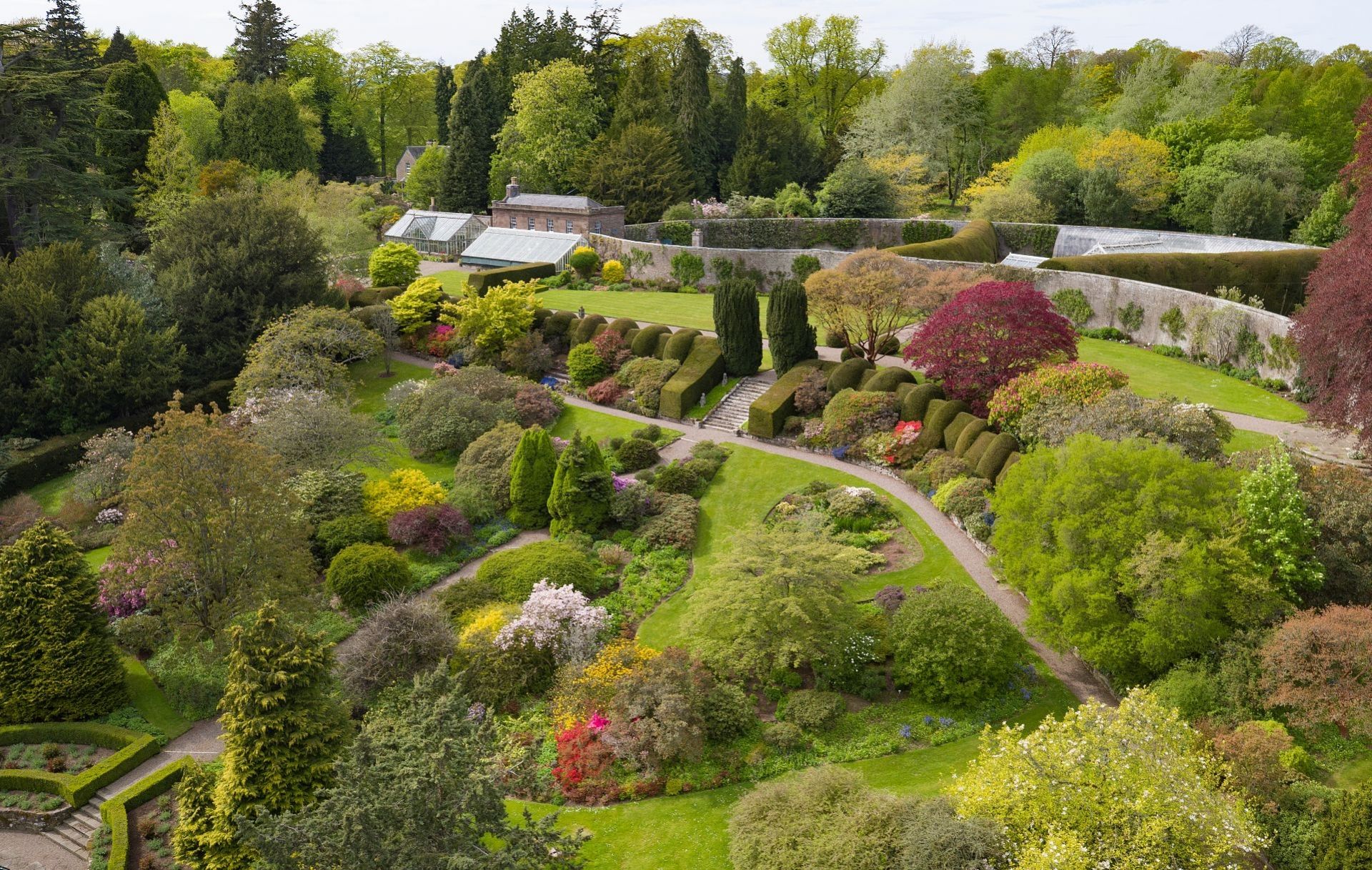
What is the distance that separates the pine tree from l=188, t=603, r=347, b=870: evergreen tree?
12.6 meters

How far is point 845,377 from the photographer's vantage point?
3297 centimetres

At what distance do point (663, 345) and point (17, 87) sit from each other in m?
30.0

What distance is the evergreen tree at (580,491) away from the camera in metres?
27.9

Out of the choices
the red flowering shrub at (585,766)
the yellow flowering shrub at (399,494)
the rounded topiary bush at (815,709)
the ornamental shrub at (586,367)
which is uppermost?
the ornamental shrub at (586,367)

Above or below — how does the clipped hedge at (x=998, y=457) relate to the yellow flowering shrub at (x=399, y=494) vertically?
A: above

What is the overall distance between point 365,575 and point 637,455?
990 cm

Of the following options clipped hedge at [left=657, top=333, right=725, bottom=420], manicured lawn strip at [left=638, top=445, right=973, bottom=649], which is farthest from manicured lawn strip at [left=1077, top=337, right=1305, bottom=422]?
clipped hedge at [left=657, top=333, right=725, bottom=420]

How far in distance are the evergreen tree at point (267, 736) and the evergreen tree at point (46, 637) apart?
7563 millimetres

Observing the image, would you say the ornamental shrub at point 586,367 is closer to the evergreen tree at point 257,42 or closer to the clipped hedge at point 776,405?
the clipped hedge at point 776,405

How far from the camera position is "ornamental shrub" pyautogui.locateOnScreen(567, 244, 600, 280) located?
52.8 metres

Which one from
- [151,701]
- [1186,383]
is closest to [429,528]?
[151,701]

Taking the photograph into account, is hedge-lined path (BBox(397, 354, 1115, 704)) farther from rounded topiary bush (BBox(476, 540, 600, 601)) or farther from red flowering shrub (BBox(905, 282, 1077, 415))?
rounded topiary bush (BBox(476, 540, 600, 601))

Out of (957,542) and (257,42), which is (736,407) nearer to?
(957,542)

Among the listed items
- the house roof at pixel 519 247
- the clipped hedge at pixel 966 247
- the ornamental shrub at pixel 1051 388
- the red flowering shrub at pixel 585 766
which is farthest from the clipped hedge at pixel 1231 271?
the red flowering shrub at pixel 585 766
